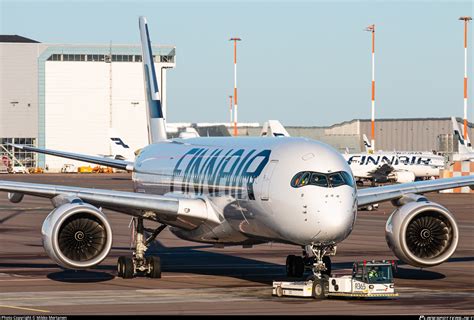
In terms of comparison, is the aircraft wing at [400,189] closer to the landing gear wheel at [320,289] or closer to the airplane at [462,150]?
the landing gear wheel at [320,289]

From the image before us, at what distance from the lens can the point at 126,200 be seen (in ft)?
108

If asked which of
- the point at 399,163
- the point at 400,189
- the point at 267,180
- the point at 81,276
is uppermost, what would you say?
the point at 267,180

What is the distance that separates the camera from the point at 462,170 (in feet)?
359

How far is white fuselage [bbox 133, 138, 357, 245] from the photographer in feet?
93.9

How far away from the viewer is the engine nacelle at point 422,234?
1298 inches

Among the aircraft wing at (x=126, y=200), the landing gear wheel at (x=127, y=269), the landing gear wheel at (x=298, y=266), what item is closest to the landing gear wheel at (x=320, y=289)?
the landing gear wheel at (x=298, y=266)

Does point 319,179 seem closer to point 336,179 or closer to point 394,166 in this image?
point 336,179

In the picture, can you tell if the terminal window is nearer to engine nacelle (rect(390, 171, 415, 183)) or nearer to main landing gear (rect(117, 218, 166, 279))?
engine nacelle (rect(390, 171, 415, 183))

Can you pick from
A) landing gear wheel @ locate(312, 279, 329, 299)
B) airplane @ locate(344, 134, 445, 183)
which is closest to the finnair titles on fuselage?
landing gear wheel @ locate(312, 279, 329, 299)

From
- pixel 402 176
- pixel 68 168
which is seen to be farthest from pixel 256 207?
pixel 68 168

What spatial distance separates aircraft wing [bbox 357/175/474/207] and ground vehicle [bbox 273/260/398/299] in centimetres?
432

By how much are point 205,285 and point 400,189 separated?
7.25 m

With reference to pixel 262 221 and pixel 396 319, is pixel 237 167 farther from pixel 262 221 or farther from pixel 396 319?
pixel 396 319

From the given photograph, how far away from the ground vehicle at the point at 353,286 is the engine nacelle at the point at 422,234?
3.57 metres
